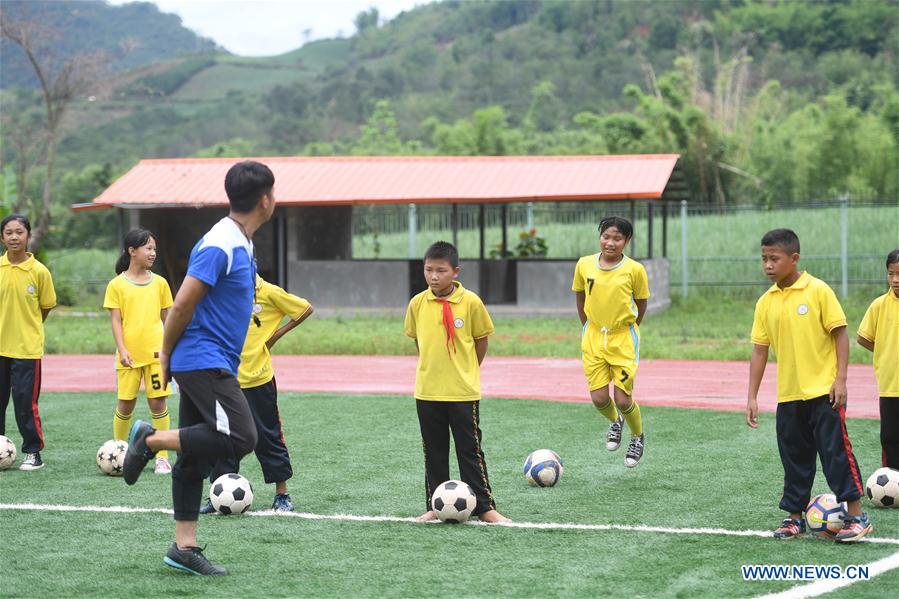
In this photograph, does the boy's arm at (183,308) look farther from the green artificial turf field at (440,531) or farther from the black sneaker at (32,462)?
the black sneaker at (32,462)

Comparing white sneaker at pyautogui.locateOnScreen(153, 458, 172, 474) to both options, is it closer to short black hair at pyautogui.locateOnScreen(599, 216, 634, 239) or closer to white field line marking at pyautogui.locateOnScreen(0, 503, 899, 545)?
white field line marking at pyautogui.locateOnScreen(0, 503, 899, 545)

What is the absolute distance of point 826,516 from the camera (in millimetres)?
6324

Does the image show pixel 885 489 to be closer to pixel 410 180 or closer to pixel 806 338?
pixel 806 338

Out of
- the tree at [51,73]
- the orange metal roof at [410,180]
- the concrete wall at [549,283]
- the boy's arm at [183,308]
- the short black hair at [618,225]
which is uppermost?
the tree at [51,73]

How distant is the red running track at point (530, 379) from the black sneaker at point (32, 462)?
5.00 m

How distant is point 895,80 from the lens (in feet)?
209

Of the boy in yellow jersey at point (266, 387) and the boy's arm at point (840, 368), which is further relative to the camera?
the boy in yellow jersey at point (266, 387)

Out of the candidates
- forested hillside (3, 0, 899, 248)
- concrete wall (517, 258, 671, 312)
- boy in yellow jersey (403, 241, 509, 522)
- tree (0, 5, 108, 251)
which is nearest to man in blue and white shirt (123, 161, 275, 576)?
boy in yellow jersey (403, 241, 509, 522)

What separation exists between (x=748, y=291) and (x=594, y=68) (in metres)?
58.7

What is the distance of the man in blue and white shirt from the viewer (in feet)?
18.1

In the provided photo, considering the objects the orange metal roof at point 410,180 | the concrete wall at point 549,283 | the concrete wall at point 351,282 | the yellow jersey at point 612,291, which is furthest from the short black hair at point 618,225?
the concrete wall at point 351,282

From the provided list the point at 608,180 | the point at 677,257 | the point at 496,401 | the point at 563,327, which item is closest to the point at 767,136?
the point at 677,257

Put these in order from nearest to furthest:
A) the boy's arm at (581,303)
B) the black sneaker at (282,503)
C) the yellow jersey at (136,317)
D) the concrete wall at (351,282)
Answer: the black sneaker at (282,503)
the yellow jersey at (136,317)
the boy's arm at (581,303)
the concrete wall at (351,282)

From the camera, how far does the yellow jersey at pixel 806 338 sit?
251 inches
